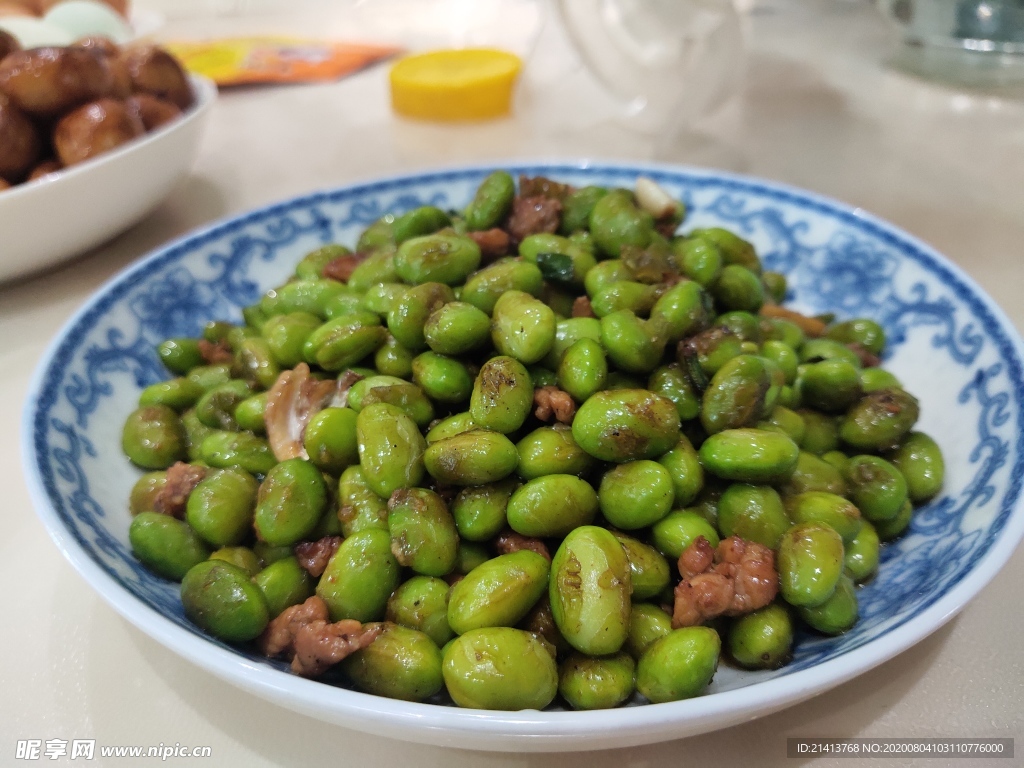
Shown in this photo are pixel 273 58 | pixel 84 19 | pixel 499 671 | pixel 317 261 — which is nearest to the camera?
pixel 499 671

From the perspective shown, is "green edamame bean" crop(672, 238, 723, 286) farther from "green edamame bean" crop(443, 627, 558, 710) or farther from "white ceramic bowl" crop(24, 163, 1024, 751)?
"green edamame bean" crop(443, 627, 558, 710)

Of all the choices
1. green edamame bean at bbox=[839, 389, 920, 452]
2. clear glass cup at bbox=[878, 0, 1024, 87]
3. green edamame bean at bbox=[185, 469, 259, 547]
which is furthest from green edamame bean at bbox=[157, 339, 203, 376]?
clear glass cup at bbox=[878, 0, 1024, 87]

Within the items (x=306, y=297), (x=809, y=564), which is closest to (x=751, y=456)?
(x=809, y=564)

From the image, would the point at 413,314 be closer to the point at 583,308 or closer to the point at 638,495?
the point at 583,308

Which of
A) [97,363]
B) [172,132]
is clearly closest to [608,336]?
[97,363]

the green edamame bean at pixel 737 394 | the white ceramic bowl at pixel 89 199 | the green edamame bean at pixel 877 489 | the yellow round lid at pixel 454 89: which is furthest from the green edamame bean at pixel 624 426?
the yellow round lid at pixel 454 89

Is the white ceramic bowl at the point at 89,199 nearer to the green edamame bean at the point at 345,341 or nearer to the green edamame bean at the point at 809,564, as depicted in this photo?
the green edamame bean at the point at 345,341
